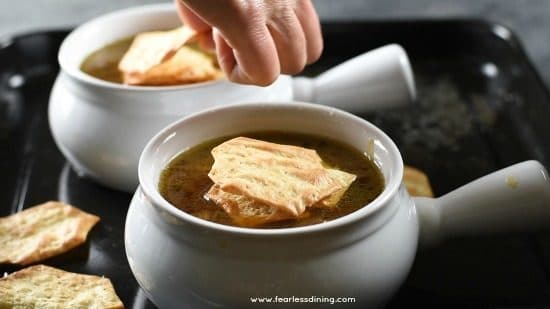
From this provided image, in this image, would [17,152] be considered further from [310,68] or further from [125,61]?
[310,68]

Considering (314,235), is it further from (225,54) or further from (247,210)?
(225,54)

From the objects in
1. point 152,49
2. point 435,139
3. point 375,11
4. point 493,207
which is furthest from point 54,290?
point 375,11

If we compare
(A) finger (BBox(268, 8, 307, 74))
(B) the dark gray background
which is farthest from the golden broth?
(B) the dark gray background

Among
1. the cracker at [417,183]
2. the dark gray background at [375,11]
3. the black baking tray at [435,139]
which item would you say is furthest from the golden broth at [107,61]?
the dark gray background at [375,11]

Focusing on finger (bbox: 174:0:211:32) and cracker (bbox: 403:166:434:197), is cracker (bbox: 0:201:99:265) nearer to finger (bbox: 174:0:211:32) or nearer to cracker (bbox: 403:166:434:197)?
finger (bbox: 174:0:211:32)

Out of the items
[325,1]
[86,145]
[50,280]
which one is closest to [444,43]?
[325,1]

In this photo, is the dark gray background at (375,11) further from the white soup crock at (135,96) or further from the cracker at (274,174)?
the cracker at (274,174)
